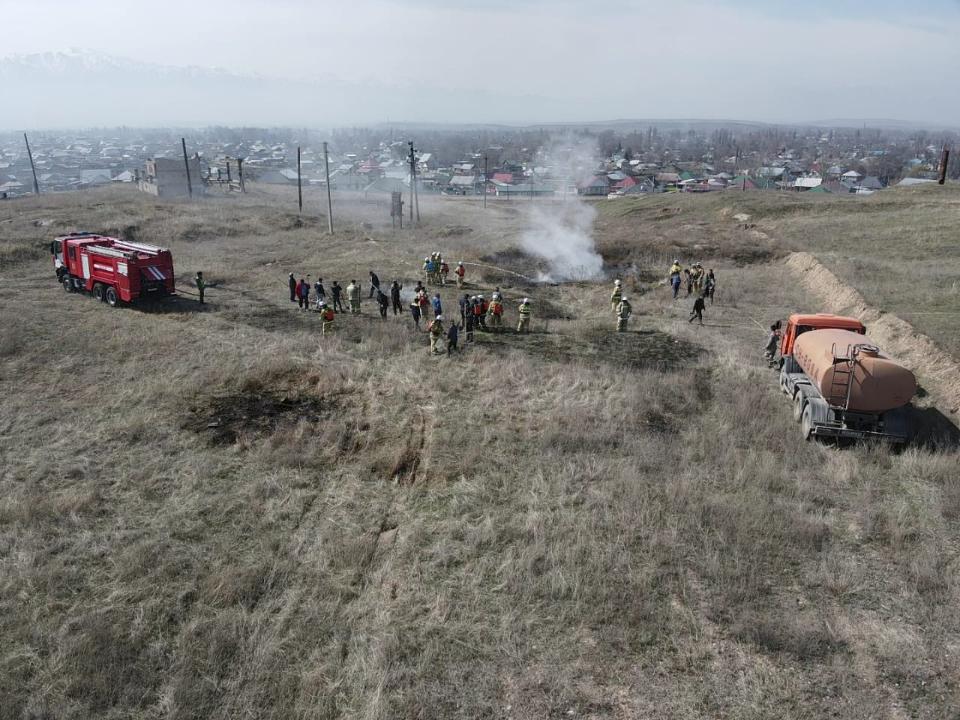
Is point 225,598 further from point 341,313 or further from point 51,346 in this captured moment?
point 341,313

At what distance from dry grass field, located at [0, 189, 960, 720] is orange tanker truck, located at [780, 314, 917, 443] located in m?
0.64

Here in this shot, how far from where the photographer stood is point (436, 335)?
57.2 ft

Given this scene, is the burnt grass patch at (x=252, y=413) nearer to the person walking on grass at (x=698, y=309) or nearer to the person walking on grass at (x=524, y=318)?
the person walking on grass at (x=524, y=318)

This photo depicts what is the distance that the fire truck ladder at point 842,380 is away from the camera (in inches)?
461

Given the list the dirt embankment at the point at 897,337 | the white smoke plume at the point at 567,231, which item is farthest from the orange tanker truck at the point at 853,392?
the white smoke plume at the point at 567,231

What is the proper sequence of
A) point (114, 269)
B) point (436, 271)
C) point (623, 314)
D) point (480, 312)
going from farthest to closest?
1. point (436, 271)
2. point (114, 269)
3. point (623, 314)
4. point (480, 312)

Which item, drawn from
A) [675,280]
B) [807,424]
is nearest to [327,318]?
[807,424]

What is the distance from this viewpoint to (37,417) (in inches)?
504

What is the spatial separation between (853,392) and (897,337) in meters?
7.35

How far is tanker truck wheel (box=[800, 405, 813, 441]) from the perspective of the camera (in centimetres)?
1237

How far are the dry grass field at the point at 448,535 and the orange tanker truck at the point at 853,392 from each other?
64 cm

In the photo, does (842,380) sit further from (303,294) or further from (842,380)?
(303,294)

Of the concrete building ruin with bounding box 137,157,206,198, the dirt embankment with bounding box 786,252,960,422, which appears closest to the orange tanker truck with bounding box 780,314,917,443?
the dirt embankment with bounding box 786,252,960,422

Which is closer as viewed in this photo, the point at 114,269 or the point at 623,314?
the point at 623,314
